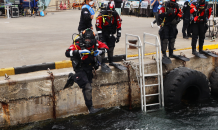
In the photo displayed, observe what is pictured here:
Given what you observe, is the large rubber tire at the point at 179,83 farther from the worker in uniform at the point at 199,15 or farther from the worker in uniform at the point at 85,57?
the worker in uniform at the point at 85,57

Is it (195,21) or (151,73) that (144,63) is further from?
(195,21)

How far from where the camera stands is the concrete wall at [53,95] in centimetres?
683

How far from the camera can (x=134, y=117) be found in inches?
305

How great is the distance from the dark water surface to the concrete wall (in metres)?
0.18

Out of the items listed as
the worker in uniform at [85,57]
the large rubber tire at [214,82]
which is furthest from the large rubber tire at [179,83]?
the worker in uniform at [85,57]

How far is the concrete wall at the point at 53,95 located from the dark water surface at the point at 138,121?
0.18 meters

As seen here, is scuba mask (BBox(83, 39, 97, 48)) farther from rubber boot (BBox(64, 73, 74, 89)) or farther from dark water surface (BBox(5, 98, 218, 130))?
dark water surface (BBox(5, 98, 218, 130))

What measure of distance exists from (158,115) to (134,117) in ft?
2.07

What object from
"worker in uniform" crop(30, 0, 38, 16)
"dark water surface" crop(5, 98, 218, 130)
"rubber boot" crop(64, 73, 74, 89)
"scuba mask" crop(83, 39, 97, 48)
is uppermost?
"worker in uniform" crop(30, 0, 38, 16)

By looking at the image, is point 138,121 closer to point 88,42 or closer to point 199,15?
point 88,42

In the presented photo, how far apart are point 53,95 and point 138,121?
2.16m

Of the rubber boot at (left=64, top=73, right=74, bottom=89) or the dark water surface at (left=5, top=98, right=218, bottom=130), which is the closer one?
the rubber boot at (left=64, top=73, right=74, bottom=89)

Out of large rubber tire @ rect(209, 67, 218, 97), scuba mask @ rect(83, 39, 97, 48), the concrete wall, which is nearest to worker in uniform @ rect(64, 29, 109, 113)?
scuba mask @ rect(83, 39, 97, 48)

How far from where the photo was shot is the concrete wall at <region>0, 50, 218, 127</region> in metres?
6.83
